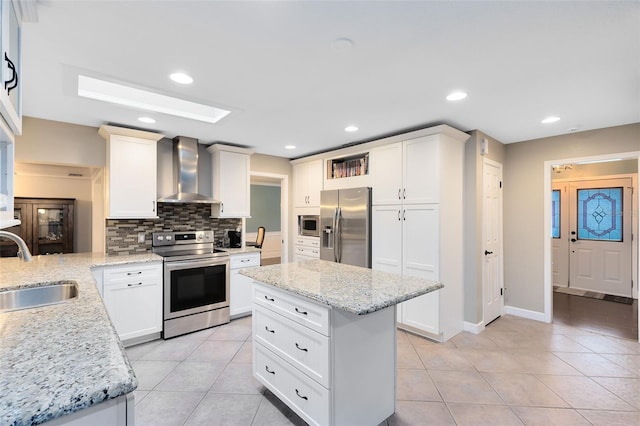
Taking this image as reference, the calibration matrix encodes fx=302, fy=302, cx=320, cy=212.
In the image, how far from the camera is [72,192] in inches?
241

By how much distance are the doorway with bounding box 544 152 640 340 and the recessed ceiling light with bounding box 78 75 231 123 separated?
196 inches

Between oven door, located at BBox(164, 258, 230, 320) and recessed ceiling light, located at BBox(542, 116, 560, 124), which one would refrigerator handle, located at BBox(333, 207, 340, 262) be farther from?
recessed ceiling light, located at BBox(542, 116, 560, 124)

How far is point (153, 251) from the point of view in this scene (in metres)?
3.58

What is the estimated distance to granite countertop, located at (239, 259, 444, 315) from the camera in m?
1.59

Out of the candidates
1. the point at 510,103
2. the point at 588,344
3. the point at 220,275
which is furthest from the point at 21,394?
the point at 588,344

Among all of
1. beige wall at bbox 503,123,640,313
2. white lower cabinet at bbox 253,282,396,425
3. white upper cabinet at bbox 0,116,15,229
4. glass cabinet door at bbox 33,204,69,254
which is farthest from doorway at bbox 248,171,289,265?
white upper cabinet at bbox 0,116,15,229

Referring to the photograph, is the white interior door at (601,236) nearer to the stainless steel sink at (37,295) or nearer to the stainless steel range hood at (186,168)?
the stainless steel range hood at (186,168)

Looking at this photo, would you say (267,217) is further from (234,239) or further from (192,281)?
(192,281)

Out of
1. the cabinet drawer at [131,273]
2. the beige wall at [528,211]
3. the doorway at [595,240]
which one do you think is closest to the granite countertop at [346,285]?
the cabinet drawer at [131,273]

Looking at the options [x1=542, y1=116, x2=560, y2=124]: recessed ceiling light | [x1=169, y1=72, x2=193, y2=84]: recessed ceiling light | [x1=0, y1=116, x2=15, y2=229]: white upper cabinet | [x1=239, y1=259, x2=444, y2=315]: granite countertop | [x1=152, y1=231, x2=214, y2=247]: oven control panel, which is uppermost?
[x1=169, y1=72, x2=193, y2=84]: recessed ceiling light

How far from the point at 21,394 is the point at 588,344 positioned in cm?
431

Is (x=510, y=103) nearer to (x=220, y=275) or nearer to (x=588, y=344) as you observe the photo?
(x=588, y=344)

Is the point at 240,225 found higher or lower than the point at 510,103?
lower

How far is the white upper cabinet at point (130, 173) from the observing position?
324cm
